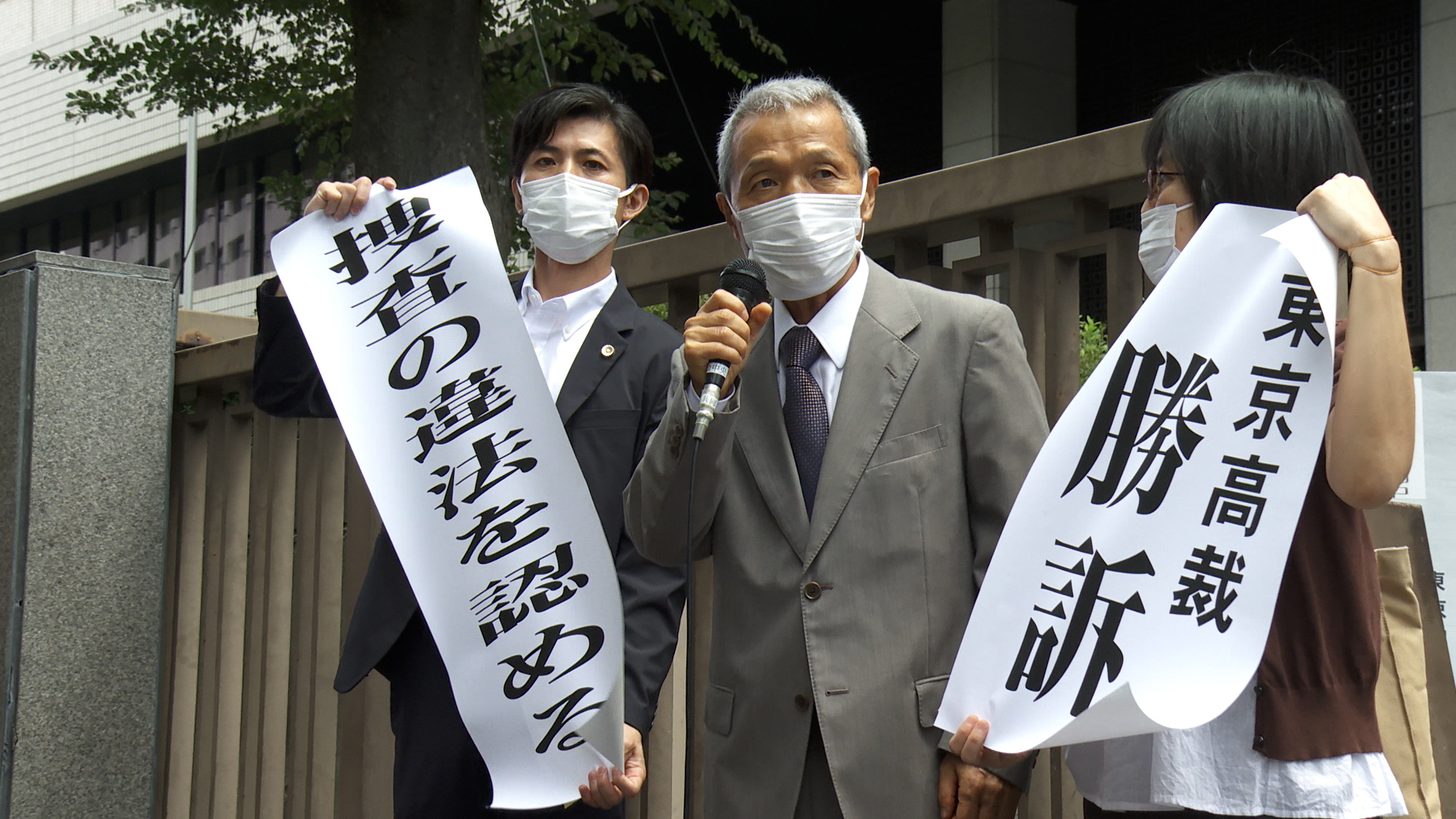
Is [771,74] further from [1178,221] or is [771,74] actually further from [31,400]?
[1178,221]

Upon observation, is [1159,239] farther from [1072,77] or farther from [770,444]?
[1072,77]

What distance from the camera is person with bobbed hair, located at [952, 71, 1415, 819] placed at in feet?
6.38

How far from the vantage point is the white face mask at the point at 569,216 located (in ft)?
9.82

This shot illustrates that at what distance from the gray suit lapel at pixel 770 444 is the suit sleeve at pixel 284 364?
1.13 m

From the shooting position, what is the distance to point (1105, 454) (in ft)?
6.98

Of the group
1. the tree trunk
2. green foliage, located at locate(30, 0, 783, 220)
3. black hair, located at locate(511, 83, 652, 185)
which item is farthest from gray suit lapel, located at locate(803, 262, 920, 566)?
green foliage, located at locate(30, 0, 783, 220)

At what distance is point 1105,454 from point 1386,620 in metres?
0.56

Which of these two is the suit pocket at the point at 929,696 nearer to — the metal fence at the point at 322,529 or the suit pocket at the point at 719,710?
the suit pocket at the point at 719,710

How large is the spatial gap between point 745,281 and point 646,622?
27.2 inches

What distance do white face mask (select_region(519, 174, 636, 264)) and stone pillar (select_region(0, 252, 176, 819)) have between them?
85.1 inches

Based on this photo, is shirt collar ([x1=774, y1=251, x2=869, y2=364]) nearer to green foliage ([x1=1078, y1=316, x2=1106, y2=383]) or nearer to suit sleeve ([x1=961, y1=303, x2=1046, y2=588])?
suit sleeve ([x1=961, y1=303, x2=1046, y2=588])

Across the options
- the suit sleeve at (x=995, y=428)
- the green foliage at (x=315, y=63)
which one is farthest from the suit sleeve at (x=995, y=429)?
the green foliage at (x=315, y=63)

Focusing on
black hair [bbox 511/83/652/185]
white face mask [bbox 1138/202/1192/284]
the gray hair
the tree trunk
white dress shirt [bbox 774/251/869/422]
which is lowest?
white dress shirt [bbox 774/251/869/422]

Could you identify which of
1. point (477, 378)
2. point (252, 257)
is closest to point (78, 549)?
point (477, 378)
